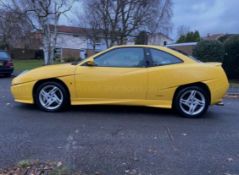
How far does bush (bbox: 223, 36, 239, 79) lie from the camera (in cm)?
1755

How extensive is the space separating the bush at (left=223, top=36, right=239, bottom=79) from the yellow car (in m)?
11.1

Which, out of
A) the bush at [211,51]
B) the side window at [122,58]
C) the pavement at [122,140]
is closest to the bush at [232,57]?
the bush at [211,51]

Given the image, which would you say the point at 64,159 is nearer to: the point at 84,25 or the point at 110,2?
the point at 110,2

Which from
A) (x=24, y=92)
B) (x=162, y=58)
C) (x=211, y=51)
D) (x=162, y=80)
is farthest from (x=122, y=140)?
(x=211, y=51)

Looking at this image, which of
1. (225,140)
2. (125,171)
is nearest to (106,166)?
(125,171)

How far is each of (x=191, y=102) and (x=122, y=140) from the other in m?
2.51

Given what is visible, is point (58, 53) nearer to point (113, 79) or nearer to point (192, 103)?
point (113, 79)

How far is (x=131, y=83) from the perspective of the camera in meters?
7.10

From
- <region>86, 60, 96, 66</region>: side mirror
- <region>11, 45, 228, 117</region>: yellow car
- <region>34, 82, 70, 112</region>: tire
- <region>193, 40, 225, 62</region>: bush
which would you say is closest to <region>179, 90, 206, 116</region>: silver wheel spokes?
<region>11, 45, 228, 117</region>: yellow car

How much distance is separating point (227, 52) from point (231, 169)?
1458 cm

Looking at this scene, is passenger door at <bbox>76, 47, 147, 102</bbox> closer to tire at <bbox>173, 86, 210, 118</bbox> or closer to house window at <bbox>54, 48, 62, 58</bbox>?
tire at <bbox>173, 86, 210, 118</bbox>

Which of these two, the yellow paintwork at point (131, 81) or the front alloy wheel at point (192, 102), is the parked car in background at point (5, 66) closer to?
the yellow paintwork at point (131, 81)

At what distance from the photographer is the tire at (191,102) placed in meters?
7.15

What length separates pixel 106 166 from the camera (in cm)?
409
